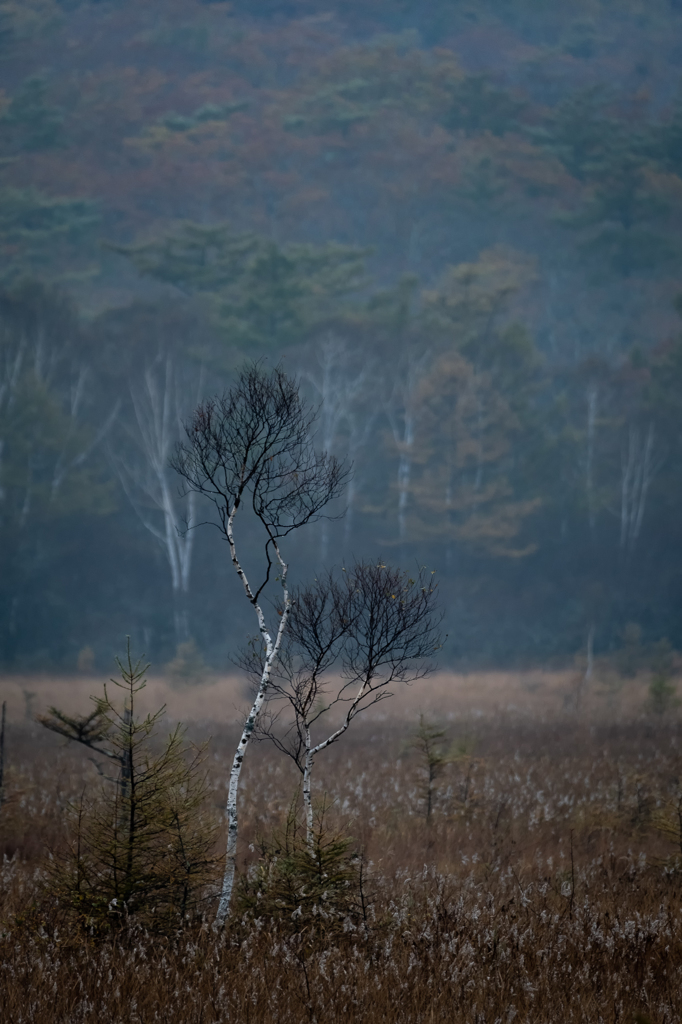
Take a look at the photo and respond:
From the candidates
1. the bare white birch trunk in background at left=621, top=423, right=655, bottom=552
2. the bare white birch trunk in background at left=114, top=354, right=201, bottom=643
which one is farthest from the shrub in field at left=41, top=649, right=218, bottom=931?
the bare white birch trunk in background at left=621, top=423, right=655, bottom=552

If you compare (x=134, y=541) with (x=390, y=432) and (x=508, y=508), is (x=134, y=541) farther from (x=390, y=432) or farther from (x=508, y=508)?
(x=508, y=508)

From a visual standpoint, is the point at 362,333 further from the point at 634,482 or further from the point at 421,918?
the point at 421,918

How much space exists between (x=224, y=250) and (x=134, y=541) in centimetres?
1779

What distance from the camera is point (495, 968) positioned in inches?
284

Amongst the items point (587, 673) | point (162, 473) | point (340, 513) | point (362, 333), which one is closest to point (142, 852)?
point (587, 673)

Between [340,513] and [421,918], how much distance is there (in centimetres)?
3691

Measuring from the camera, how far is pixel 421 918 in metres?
8.82

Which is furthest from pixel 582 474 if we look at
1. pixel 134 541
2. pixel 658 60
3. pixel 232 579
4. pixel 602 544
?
pixel 658 60

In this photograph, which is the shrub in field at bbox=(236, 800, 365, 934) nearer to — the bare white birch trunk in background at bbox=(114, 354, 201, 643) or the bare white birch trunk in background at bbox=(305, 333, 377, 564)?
the bare white birch trunk in background at bbox=(114, 354, 201, 643)

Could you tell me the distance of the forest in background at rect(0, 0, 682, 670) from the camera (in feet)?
141

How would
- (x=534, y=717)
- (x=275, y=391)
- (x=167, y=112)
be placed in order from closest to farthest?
(x=275, y=391)
(x=534, y=717)
(x=167, y=112)

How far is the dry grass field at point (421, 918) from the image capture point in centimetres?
666

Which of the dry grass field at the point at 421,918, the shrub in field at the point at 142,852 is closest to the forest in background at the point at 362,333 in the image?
the dry grass field at the point at 421,918

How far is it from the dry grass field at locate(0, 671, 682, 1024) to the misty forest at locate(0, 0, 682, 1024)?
0.19 ft
